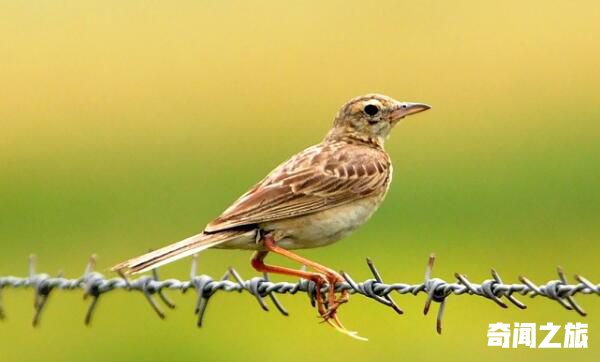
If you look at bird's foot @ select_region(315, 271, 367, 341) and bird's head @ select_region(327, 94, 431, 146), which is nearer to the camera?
bird's foot @ select_region(315, 271, 367, 341)

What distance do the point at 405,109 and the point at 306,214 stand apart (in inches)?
70.7

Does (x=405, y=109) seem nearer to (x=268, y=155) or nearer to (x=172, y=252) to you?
(x=172, y=252)

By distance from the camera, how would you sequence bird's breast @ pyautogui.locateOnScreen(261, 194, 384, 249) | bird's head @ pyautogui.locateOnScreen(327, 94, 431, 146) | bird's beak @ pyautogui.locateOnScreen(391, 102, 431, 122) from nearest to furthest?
bird's breast @ pyautogui.locateOnScreen(261, 194, 384, 249) < bird's beak @ pyautogui.locateOnScreen(391, 102, 431, 122) < bird's head @ pyautogui.locateOnScreen(327, 94, 431, 146)

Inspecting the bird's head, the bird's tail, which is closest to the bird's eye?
the bird's head

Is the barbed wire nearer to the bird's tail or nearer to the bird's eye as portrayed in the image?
the bird's tail

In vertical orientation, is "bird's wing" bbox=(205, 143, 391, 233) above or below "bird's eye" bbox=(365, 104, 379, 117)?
below

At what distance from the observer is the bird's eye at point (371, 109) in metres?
11.6

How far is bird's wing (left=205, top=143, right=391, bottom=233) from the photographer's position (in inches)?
385

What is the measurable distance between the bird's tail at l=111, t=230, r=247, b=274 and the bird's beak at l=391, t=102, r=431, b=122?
7.12ft

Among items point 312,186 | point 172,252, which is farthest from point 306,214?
point 172,252

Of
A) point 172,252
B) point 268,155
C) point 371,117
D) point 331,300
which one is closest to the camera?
point 172,252

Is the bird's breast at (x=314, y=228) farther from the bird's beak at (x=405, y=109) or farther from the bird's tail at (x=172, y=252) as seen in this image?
the bird's beak at (x=405, y=109)

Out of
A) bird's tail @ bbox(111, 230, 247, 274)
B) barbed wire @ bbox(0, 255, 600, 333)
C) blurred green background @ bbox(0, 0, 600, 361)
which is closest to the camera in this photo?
barbed wire @ bbox(0, 255, 600, 333)

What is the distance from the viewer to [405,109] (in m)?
11.5
